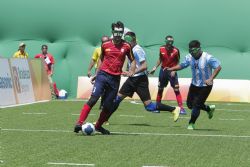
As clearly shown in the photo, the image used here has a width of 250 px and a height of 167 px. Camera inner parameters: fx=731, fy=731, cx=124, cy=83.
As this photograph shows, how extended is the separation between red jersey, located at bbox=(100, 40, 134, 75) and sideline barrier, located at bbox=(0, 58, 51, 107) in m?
8.39

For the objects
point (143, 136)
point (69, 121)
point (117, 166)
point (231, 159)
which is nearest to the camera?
point (117, 166)

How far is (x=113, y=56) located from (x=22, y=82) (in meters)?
10.6

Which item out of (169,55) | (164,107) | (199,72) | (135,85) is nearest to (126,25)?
(169,55)

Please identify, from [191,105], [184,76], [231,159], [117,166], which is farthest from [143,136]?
[184,76]

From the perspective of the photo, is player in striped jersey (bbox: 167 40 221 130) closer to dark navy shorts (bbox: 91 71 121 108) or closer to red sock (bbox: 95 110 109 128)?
dark navy shorts (bbox: 91 71 121 108)

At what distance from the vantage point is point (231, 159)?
977cm

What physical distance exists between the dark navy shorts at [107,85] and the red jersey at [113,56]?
0.31 feet

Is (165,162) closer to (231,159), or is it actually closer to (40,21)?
(231,159)

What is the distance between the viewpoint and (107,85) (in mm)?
13305

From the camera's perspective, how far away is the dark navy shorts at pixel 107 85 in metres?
13.2

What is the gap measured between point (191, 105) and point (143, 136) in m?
2.47

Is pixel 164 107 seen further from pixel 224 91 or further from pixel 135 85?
pixel 224 91

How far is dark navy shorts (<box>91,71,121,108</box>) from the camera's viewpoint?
13219 mm

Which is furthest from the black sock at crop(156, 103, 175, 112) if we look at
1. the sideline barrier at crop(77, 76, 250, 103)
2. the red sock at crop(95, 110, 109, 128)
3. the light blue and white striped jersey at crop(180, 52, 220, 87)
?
the sideline barrier at crop(77, 76, 250, 103)
